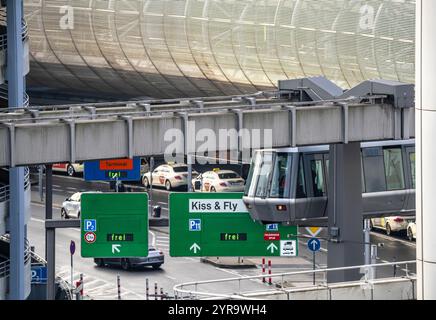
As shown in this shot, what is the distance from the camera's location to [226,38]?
247ft

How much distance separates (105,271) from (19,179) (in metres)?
19.5

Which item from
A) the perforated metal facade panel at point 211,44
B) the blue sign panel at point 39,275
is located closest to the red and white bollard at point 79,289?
the blue sign panel at point 39,275

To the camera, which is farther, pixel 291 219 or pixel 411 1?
pixel 411 1

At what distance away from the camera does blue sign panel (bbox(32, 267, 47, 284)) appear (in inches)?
1766

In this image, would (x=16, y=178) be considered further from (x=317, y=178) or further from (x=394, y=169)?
(x=394, y=169)

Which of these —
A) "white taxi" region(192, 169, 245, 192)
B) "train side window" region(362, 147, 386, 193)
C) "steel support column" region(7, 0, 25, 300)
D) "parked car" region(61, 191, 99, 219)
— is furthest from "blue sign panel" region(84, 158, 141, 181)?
"white taxi" region(192, 169, 245, 192)

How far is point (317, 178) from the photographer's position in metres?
39.2

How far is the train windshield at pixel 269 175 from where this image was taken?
133ft

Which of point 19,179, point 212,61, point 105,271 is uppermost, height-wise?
point 212,61

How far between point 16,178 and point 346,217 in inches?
295

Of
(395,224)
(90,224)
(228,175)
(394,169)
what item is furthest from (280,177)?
(228,175)

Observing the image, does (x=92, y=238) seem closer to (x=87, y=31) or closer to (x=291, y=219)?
(x=291, y=219)

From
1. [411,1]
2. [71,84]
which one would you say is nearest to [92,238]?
[411,1]
